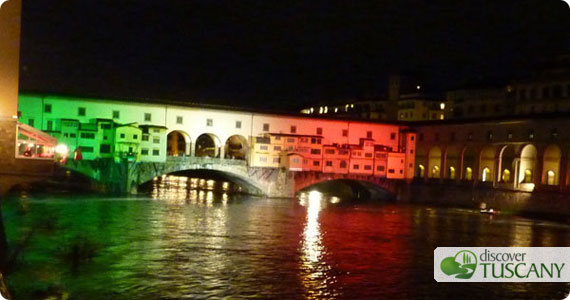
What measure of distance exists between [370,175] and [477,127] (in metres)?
10.4

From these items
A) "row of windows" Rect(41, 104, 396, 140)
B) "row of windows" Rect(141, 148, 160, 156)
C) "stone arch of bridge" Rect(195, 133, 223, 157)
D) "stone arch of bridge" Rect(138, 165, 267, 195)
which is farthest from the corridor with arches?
"stone arch of bridge" Rect(195, 133, 223, 157)

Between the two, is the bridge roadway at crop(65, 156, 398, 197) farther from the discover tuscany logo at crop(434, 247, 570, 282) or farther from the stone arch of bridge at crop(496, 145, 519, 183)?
the discover tuscany logo at crop(434, 247, 570, 282)

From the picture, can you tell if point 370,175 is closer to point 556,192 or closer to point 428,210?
point 428,210

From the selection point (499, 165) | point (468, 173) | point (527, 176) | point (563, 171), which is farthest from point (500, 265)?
point (468, 173)

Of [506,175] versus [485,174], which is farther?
[485,174]

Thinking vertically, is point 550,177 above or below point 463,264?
above

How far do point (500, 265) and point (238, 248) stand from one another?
33.2ft

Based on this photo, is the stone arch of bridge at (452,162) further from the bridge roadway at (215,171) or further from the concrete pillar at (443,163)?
the bridge roadway at (215,171)

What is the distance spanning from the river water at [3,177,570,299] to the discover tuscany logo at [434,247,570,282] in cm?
56

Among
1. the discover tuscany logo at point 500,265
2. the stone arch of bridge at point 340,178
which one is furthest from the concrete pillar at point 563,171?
the discover tuscany logo at point 500,265

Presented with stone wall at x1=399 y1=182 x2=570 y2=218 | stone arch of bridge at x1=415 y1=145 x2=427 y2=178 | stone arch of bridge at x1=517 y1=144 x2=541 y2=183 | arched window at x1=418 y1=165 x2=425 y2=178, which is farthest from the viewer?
arched window at x1=418 y1=165 x2=425 y2=178

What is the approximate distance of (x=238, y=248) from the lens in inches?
877

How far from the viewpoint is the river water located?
53.0 ft

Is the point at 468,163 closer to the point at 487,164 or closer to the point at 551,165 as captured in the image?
the point at 487,164
